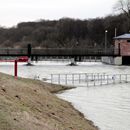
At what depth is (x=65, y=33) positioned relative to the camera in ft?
561

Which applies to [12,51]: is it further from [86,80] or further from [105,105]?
[105,105]

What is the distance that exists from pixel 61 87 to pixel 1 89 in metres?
17.0

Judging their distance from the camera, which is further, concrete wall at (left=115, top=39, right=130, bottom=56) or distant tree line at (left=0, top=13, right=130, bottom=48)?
distant tree line at (left=0, top=13, right=130, bottom=48)

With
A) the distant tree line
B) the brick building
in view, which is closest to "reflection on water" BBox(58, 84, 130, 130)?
the brick building

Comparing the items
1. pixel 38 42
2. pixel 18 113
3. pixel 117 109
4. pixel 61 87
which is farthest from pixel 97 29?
pixel 18 113

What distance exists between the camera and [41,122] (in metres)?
13.1

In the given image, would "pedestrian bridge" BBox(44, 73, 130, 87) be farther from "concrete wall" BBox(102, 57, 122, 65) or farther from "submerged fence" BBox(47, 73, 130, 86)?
"concrete wall" BBox(102, 57, 122, 65)

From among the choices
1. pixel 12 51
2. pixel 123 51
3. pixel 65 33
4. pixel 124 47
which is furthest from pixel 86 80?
pixel 65 33

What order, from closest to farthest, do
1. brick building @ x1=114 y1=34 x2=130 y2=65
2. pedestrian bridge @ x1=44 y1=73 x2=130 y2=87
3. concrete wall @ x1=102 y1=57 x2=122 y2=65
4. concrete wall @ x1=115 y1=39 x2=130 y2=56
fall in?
pedestrian bridge @ x1=44 y1=73 x2=130 y2=87
concrete wall @ x1=102 y1=57 x2=122 y2=65
brick building @ x1=114 y1=34 x2=130 y2=65
concrete wall @ x1=115 y1=39 x2=130 y2=56

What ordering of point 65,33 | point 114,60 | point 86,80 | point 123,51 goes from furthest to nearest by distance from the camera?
point 65,33, point 123,51, point 114,60, point 86,80

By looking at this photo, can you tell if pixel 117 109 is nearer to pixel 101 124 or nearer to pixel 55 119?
pixel 101 124

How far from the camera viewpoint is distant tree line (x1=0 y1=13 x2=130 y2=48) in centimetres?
15495

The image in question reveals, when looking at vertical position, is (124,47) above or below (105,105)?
above

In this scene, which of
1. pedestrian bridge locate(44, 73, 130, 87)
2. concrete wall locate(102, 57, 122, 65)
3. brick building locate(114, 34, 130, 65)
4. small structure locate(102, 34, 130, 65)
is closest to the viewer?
pedestrian bridge locate(44, 73, 130, 87)
